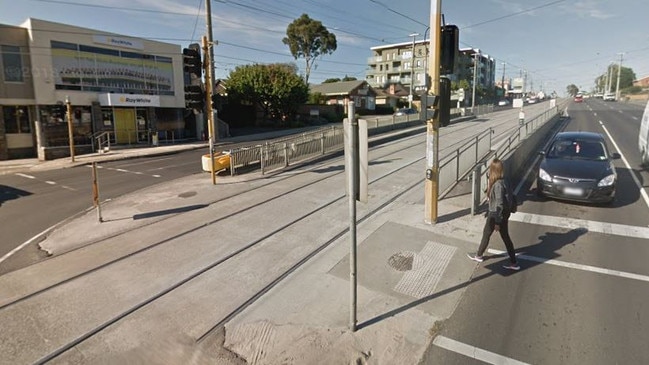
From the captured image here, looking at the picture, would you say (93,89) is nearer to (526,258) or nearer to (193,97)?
(193,97)

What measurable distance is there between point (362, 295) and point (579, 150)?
810 cm

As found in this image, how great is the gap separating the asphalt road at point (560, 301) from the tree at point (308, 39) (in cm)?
5494

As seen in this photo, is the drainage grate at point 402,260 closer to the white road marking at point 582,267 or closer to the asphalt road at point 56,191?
the white road marking at point 582,267

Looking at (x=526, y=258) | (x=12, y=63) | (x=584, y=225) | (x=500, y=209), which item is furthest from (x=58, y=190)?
(x=584, y=225)

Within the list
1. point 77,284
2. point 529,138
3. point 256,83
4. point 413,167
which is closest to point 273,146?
point 413,167

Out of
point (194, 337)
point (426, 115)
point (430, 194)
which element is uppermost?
point (426, 115)

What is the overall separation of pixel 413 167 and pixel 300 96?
22.5 metres

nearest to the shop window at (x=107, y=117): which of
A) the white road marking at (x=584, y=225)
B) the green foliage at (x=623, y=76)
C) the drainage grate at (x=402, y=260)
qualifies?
the drainage grate at (x=402, y=260)

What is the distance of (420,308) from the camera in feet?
14.6

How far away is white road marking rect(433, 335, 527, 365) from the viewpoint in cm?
353

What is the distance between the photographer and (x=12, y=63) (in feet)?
63.6

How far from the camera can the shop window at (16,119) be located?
20.0 m

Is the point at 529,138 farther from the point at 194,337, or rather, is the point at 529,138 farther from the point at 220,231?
the point at 194,337

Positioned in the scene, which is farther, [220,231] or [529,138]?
[529,138]
